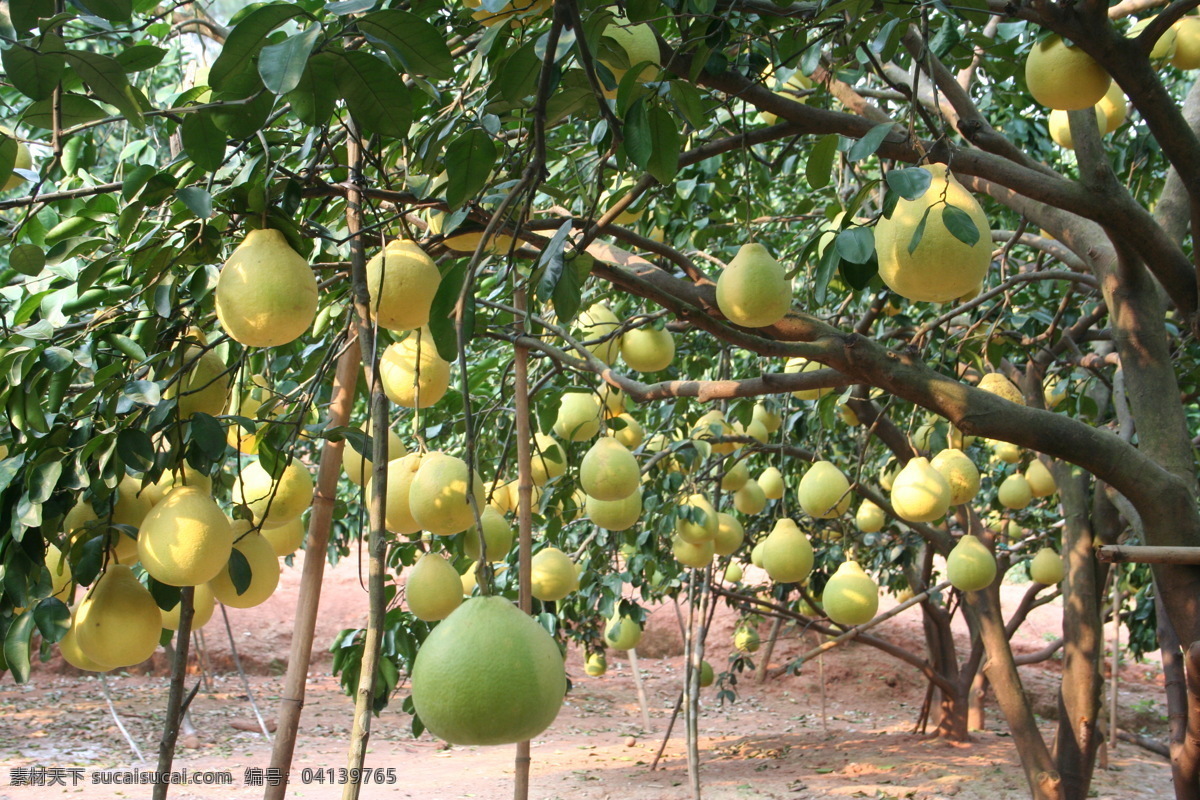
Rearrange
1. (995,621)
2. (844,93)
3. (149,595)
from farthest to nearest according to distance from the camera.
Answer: (995,621) < (844,93) < (149,595)

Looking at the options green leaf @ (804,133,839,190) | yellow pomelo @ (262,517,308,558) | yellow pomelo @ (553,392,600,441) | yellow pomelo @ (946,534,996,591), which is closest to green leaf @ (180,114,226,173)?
yellow pomelo @ (262,517,308,558)

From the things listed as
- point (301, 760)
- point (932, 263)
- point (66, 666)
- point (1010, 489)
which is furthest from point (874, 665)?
point (932, 263)

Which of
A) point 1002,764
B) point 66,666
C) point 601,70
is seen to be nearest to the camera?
point 601,70

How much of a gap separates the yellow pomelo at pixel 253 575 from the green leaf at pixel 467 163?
62 cm

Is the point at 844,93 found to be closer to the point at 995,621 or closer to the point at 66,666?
the point at 995,621

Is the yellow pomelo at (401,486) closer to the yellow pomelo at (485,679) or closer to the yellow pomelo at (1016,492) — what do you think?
the yellow pomelo at (485,679)

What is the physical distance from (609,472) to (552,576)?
42 centimetres

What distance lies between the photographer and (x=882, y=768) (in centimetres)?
639

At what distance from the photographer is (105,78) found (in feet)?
3.45

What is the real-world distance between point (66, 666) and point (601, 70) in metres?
12.2

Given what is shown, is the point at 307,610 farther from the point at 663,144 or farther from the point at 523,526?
the point at 663,144

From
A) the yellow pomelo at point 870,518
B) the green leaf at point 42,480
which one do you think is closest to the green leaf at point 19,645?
the green leaf at point 42,480

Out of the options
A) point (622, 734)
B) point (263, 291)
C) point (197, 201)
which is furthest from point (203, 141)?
point (622, 734)

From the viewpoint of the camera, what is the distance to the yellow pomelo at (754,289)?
1.77 meters
